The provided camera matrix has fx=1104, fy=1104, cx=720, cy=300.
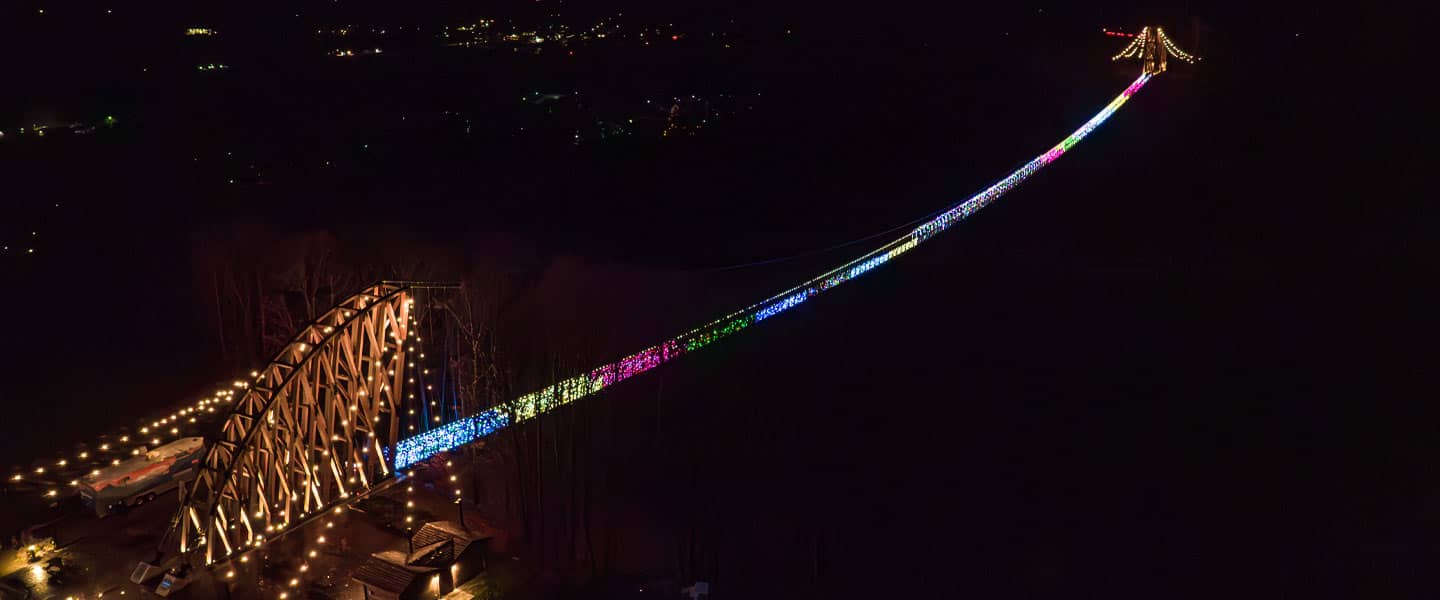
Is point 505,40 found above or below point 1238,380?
above

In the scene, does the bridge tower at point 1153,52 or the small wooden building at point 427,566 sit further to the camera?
the bridge tower at point 1153,52

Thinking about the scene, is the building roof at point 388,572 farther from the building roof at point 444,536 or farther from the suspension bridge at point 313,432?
the suspension bridge at point 313,432

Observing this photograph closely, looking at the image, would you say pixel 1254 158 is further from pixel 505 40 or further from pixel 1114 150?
pixel 505 40

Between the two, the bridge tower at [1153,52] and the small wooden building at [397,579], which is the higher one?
the bridge tower at [1153,52]

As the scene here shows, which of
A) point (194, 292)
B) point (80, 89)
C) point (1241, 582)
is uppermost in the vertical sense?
point (80, 89)

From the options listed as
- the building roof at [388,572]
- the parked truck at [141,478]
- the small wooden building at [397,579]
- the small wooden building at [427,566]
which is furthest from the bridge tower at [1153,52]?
the building roof at [388,572]

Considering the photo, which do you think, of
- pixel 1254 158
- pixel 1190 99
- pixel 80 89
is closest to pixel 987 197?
pixel 1254 158

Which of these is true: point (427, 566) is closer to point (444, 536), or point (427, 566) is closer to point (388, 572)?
point (388, 572)
